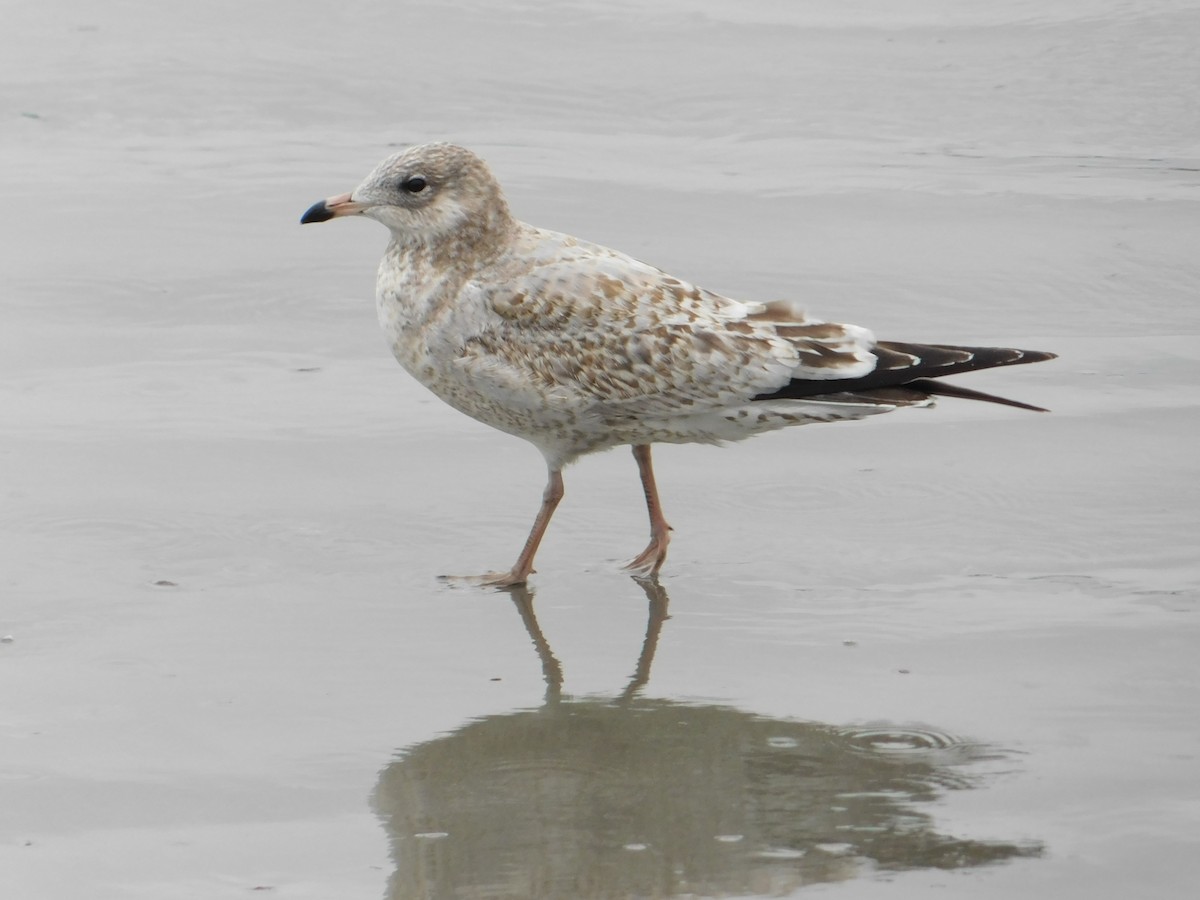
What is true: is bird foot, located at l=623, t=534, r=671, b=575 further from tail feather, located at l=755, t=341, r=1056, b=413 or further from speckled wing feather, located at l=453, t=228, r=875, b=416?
tail feather, located at l=755, t=341, r=1056, b=413

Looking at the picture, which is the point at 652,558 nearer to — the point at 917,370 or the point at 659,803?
the point at 917,370

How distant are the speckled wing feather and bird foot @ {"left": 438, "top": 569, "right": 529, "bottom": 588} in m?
0.58

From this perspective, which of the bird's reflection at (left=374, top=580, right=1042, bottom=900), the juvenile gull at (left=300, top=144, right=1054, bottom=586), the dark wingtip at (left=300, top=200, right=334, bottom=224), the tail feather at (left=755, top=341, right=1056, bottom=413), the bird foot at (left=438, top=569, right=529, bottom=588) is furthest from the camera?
the dark wingtip at (left=300, top=200, right=334, bottom=224)

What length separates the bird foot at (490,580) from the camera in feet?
17.8

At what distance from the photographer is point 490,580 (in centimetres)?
545

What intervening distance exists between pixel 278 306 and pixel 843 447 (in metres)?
2.43

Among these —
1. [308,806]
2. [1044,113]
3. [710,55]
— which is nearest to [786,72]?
[710,55]

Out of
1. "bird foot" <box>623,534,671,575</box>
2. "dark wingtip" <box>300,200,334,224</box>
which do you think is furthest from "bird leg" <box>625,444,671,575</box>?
"dark wingtip" <box>300,200,334,224</box>

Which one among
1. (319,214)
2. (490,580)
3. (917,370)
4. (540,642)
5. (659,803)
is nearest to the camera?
(659,803)

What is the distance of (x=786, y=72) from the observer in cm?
1010

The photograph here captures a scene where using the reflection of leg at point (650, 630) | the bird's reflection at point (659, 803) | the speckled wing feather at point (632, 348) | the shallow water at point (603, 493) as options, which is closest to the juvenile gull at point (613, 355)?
the speckled wing feather at point (632, 348)

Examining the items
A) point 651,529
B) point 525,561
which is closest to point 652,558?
point 651,529

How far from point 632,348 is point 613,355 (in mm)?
63

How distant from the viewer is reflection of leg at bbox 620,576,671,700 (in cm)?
475
